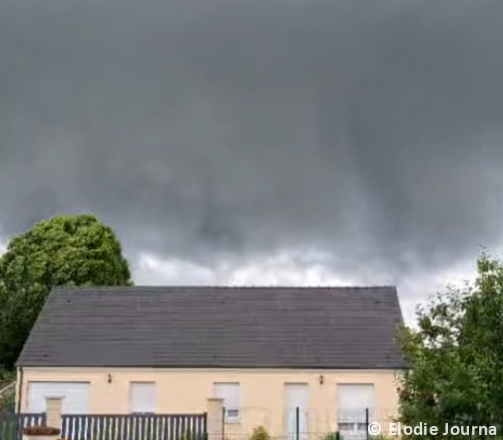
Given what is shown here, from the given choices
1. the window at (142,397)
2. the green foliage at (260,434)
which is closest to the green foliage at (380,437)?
the green foliage at (260,434)

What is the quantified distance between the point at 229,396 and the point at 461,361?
17.1 metres

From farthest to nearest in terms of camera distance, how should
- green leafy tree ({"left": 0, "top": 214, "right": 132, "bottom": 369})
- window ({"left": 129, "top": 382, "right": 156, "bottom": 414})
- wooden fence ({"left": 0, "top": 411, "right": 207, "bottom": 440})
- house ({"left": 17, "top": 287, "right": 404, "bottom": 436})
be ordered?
green leafy tree ({"left": 0, "top": 214, "right": 132, "bottom": 369})
window ({"left": 129, "top": 382, "right": 156, "bottom": 414})
house ({"left": 17, "top": 287, "right": 404, "bottom": 436})
wooden fence ({"left": 0, "top": 411, "right": 207, "bottom": 440})

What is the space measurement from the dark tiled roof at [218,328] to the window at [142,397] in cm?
79

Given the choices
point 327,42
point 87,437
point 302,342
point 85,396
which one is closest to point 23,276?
point 85,396

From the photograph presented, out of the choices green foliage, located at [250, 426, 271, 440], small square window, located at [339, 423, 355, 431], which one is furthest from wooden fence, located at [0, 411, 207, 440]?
small square window, located at [339, 423, 355, 431]

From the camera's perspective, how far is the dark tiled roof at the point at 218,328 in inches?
1171

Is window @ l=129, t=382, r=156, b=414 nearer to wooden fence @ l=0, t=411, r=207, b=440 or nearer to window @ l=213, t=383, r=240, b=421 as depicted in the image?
window @ l=213, t=383, r=240, b=421

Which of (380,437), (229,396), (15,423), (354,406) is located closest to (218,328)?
(229,396)

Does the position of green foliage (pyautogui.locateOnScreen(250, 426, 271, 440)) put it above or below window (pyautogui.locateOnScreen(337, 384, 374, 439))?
below

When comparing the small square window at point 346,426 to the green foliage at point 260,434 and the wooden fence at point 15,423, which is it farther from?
the wooden fence at point 15,423

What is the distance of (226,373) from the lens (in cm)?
2941

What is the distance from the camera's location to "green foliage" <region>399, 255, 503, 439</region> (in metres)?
12.8

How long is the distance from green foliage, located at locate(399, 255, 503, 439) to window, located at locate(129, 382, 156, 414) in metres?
16.5

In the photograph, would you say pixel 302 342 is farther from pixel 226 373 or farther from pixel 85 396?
pixel 85 396
